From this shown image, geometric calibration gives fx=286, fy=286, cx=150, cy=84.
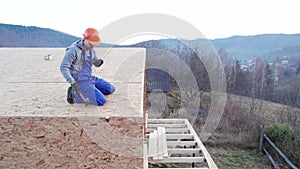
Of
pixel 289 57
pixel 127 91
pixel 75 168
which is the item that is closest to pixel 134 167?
pixel 75 168

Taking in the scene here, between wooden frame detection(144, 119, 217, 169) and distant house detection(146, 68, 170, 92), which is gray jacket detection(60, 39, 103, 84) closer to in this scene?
wooden frame detection(144, 119, 217, 169)

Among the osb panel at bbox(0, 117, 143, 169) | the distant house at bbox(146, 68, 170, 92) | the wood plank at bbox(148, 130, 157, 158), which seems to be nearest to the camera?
the osb panel at bbox(0, 117, 143, 169)

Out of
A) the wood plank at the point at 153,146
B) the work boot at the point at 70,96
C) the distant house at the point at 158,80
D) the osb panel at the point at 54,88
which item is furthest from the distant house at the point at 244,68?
the work boot at the point at 70,96

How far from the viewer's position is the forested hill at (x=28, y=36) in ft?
34.2

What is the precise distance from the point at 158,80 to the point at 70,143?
415 inches

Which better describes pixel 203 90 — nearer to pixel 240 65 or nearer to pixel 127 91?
pixel 240 65

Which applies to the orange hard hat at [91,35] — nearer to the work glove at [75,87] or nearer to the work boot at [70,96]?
the work glove at [75,87]

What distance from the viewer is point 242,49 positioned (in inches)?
850

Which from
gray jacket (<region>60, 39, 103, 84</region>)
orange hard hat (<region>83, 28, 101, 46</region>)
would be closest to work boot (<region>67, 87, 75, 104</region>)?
gray jacket (<region>60, 39, 103, 84</region>)

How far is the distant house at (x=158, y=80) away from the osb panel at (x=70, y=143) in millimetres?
9374

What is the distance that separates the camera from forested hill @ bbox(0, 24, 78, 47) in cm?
1043

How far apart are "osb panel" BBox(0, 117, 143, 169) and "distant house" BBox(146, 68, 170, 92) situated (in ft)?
30.8

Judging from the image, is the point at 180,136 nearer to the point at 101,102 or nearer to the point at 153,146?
the point at 153,146

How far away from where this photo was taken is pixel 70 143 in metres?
3.12
